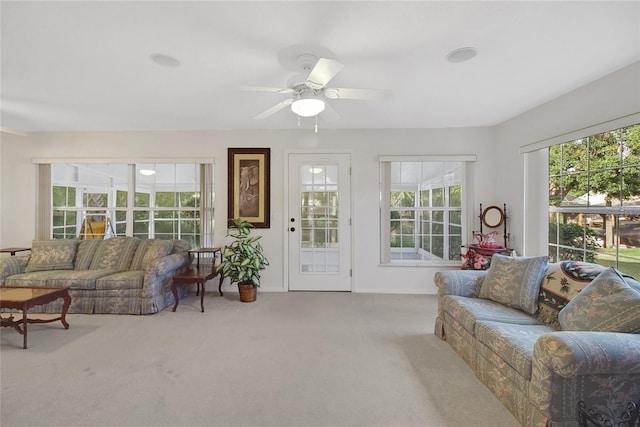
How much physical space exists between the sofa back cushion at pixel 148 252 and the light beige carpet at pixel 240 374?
696 mm

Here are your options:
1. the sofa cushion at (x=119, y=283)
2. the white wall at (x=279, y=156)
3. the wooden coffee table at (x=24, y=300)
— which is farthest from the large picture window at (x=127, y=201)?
the wooden coffee table at (x=24, y=300)

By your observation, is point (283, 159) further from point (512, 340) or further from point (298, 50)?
point (512, 340)

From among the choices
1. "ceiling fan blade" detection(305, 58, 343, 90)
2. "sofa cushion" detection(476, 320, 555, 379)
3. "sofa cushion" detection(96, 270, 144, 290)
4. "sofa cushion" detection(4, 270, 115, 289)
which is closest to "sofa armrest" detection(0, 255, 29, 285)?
"sofa cushion" detection(4, 270, 115, 289)

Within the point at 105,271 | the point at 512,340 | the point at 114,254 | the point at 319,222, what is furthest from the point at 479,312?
the point at 114,254

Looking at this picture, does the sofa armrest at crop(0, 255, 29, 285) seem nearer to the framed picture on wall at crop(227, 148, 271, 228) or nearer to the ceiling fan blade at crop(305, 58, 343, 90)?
the framed picture on wall at crop(227, 148, 271, 228)

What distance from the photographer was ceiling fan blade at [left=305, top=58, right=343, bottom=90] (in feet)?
5.59

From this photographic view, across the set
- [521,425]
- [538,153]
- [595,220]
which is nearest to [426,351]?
[521,425]

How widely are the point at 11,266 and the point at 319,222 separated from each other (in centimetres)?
387

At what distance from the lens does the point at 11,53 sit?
209 cm

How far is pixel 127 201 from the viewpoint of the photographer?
4.27 m

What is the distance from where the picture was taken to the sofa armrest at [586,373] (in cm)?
125

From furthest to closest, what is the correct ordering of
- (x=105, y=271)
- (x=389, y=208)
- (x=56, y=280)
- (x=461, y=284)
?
(x=389, y=208), (x=105, y=271), (x=56, y=280), (x=461, y=284)

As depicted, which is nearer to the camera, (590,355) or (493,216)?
(590,355)

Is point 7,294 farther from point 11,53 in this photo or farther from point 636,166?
point 636,166
